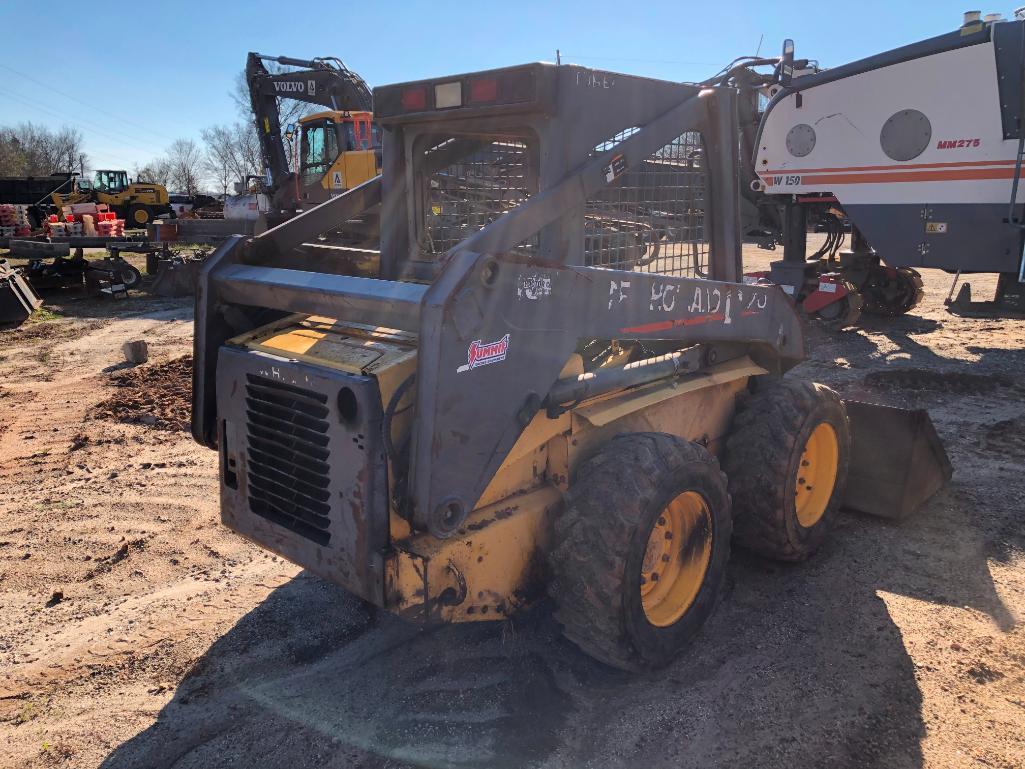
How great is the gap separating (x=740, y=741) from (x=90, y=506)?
4211mm

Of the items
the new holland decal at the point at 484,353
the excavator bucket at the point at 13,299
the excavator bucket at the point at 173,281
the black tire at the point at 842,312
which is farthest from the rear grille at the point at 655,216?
the excavator bucket at the point at 173,281

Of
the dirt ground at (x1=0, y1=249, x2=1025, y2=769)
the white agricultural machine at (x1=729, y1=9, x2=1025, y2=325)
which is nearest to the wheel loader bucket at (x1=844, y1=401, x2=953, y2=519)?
the dirt ground at (x1=0, y1=249, x2=1025, y2=769)

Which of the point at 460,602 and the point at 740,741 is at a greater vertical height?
the point at 460,602

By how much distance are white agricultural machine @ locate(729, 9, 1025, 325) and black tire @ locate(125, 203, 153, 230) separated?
2794 centimetres

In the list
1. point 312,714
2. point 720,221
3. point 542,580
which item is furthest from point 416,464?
point 720,221

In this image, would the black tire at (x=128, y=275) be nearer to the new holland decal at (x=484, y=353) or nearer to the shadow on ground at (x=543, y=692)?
the shadow on ground at (x=543, y=692)

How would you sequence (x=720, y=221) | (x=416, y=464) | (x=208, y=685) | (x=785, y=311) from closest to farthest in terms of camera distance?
(x=416, y=464)
(x=208, y=685)
(x=720, y=221)
(x=785, y=311)

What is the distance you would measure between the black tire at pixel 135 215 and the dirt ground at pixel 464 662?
30.4 meters

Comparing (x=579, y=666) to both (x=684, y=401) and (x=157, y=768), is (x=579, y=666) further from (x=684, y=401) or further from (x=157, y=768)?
(x=157, y=768)

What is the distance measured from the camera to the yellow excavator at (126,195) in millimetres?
32000

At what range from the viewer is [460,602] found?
2.89 m

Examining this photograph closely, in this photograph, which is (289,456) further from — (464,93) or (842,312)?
(842,312)

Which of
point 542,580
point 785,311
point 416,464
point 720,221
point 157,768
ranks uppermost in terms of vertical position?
point 720,221

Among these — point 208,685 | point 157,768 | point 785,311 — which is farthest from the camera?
point 785,311
